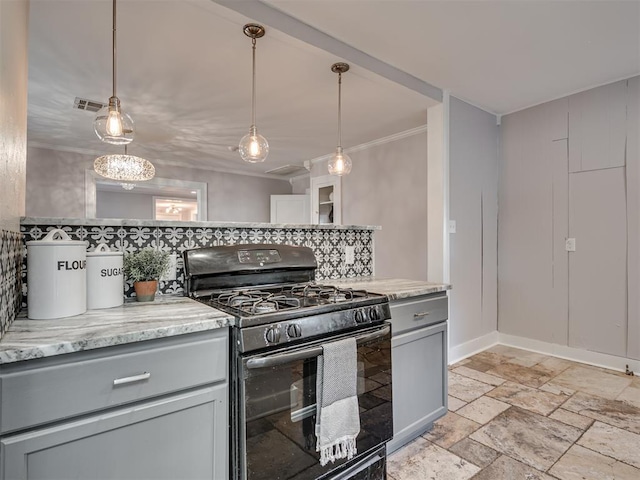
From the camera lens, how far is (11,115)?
111 centimetres

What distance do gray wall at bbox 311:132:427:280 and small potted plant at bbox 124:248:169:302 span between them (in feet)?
9.99

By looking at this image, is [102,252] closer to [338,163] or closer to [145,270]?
[145,270]

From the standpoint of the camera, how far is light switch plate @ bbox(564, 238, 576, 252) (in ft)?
10.3

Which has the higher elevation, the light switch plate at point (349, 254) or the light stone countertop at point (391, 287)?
the light switch plate at point (349, 254)

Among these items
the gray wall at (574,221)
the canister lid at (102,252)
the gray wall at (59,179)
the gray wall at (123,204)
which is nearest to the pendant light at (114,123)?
the canister lid at (102,252)

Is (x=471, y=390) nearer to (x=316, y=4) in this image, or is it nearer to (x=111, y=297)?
(x=111, y=297)

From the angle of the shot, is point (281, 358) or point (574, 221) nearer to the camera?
point (281, 358)

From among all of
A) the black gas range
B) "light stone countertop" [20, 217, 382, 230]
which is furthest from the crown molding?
the black gas range

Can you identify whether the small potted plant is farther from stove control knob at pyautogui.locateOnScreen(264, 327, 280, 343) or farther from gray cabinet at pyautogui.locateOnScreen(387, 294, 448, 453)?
gray cabinet at pyautogui.locateOnScreen(387, 294, 448, 453)

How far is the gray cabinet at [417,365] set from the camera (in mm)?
1729

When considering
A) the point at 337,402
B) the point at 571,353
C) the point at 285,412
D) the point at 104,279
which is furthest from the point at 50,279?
the point at 571,353

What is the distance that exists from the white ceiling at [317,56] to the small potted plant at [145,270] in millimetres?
1299

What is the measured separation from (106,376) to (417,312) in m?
1.41

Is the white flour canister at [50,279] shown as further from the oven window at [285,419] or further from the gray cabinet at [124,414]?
the oven window at [285,419]
